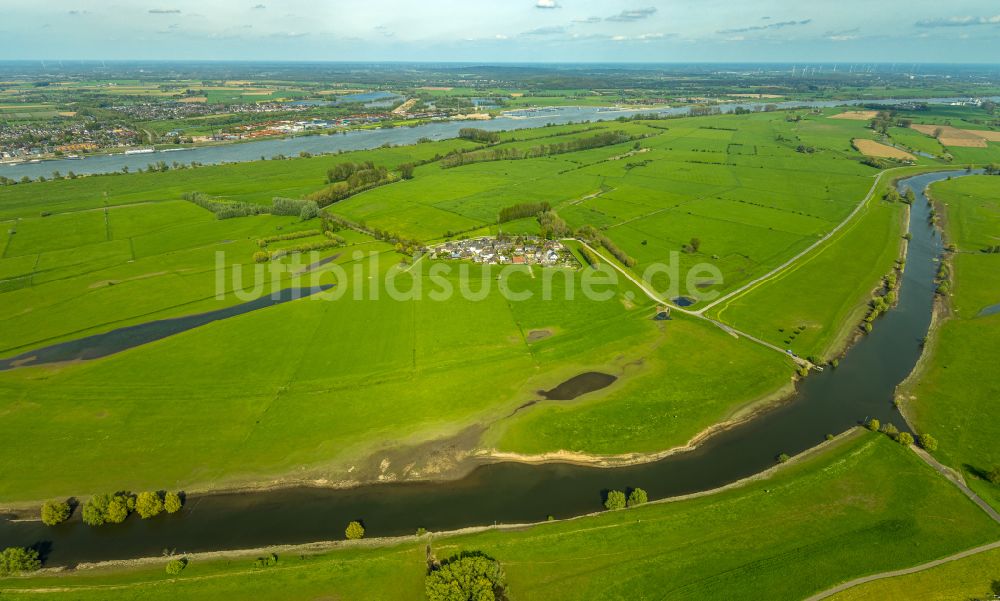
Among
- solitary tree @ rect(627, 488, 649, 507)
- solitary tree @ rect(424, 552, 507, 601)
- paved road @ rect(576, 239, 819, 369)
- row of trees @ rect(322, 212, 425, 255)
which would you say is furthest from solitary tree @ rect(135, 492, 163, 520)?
paved road @ rect(576, 239, 819, 369)

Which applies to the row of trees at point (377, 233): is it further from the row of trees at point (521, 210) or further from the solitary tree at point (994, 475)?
the solitary tree at point (994, 475)

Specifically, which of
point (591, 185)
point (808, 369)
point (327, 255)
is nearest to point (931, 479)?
point (808, 369)

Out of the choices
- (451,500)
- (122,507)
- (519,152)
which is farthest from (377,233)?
(519,152)

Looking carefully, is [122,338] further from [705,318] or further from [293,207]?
[705,318]

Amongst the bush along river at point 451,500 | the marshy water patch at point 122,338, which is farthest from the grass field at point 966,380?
the marshy water patch at point 122,338

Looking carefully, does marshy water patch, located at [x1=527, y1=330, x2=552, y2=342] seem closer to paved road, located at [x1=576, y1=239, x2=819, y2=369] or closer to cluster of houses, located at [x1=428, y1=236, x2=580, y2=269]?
paved road, located at [x1=576, y1=239, x2=819, y2=369]

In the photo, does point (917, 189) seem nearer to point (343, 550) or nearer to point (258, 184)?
point (343, 550)
